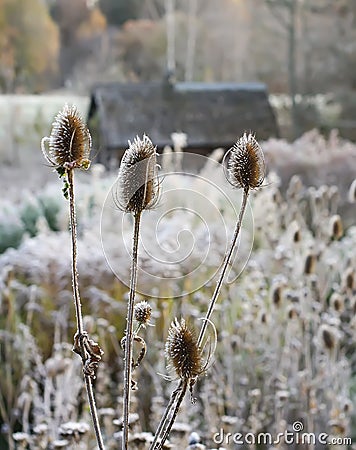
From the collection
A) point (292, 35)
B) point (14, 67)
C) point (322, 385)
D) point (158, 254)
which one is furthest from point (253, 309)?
point (292, 35)

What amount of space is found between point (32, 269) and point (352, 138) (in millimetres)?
2781

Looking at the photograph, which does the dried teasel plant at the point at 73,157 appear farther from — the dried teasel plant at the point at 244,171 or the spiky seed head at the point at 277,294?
the spiky seed head at the point at 277,294

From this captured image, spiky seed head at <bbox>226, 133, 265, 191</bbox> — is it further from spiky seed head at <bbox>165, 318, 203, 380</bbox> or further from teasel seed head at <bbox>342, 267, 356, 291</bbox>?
teasel seed head at <bbox>342, 267, 356, 291</bbox>

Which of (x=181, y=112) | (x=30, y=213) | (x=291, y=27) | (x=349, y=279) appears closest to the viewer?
(x=349, y=279)

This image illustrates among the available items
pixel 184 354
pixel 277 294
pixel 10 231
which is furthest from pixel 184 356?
pixel 10 231

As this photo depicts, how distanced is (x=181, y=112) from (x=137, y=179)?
3.46 metres

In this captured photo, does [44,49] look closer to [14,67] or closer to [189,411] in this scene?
[14,67]

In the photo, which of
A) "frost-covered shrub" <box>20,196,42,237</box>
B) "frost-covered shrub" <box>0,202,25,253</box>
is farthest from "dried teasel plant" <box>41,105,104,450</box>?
"frost-covered shrub" <box>20,196,42,237</box>

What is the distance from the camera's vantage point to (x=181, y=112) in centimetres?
398

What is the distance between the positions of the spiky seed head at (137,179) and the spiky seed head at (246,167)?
2.4 inches

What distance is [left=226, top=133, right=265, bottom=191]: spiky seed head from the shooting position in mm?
583

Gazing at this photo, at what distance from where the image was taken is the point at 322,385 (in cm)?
162

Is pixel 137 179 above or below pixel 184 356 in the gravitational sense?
above

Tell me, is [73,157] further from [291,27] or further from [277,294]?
[291,27]
